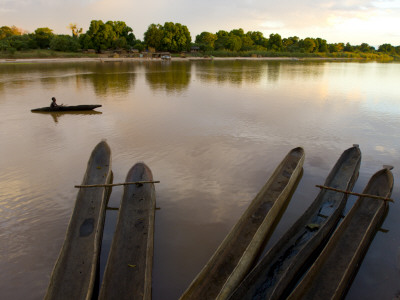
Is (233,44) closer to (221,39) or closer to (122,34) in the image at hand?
(221,39)

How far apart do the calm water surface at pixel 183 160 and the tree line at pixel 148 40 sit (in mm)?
52790

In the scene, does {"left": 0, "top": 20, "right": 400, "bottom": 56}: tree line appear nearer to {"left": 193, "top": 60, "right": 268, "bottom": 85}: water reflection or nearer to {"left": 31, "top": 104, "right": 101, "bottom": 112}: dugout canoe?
{"left": 193, "top": 60, "right": 268, "bottom": 85}: water reflection

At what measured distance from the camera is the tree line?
6562cm

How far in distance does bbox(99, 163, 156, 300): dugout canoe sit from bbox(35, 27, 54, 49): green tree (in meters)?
75.6

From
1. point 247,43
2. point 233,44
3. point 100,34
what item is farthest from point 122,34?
point 247,43

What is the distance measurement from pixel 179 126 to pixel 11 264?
974 centimetres

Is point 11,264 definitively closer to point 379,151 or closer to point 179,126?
point 179,126

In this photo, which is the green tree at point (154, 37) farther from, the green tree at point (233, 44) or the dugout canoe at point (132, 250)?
the dugout canoe at point (132, 250)

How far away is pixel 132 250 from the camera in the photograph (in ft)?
16.2

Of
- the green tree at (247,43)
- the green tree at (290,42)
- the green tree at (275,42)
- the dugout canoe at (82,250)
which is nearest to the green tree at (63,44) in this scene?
the green tree at (247,43)

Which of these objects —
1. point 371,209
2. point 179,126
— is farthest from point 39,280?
point 179,126

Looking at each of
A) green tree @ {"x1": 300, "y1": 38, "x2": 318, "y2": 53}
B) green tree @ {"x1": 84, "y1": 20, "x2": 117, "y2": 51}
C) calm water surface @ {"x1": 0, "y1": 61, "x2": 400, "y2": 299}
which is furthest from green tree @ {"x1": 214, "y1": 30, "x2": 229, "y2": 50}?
calm water surface @ {"x1": 0, "y1": 61, "x2": 400, "y2": 299}

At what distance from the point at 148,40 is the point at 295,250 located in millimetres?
81009

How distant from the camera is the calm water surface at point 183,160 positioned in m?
5.46
